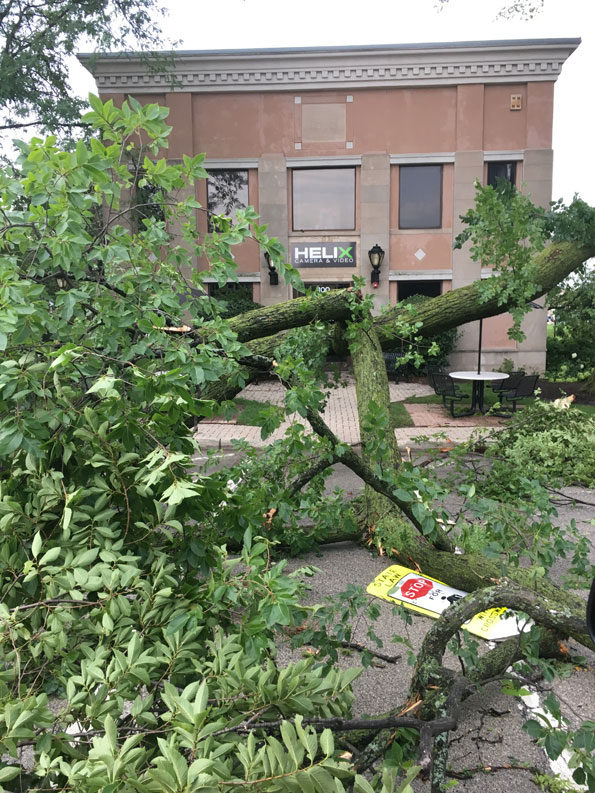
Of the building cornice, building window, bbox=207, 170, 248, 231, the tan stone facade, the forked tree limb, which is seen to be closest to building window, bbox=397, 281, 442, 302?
the tan stone facade

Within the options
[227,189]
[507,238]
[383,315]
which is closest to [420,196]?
[227,189]

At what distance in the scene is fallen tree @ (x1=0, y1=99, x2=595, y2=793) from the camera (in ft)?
4.03

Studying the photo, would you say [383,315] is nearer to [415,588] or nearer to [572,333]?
[415,588]

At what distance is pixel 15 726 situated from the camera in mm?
1154

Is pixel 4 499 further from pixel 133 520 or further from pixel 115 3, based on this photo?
pixel 115 3

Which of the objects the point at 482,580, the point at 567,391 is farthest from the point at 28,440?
the point at 567,391

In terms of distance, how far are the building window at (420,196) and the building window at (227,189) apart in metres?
5.05

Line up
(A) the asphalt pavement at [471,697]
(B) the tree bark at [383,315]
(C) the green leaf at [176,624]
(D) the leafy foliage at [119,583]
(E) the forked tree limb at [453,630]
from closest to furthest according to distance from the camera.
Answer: (D) the leafy foliage at [119,583], (C) the green leaf at [176,624], (E) the forked tree limb at [453,630], (A) the asphalt pavement at [471,697], (B) the tree bark at [383,315]

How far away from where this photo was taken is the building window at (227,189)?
62.5 ft

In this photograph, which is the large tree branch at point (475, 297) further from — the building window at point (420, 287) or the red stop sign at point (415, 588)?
the building window at point (420, 287)

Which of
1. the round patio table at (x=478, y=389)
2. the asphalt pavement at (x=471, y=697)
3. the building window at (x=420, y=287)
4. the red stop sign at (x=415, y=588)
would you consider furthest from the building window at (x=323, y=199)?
the red stop sign at (x=415, y=588)

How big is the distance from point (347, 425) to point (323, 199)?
31.2 ft

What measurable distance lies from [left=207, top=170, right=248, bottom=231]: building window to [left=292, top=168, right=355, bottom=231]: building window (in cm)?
164

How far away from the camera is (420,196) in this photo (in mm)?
18984
